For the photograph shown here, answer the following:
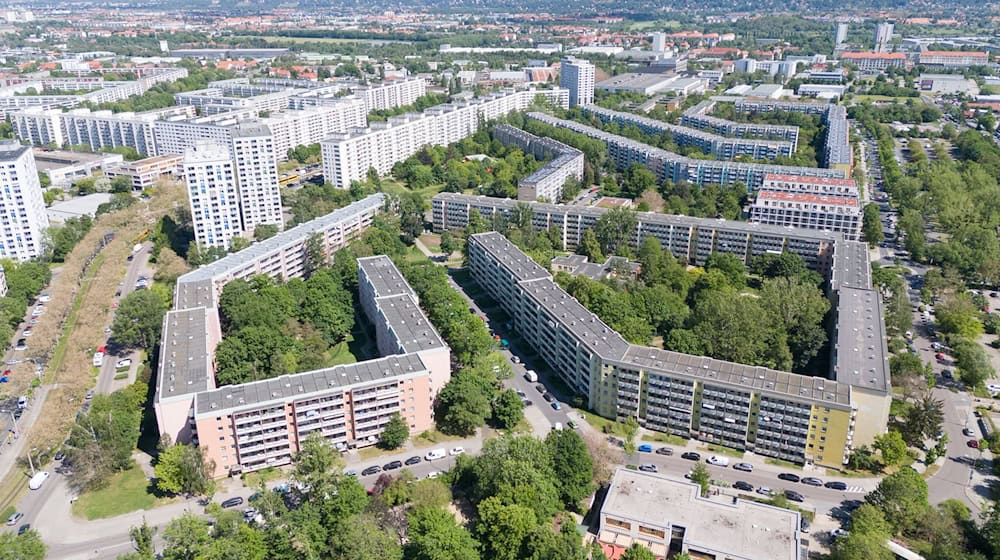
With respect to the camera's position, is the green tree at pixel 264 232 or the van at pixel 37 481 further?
the green tree at pixel 264 232

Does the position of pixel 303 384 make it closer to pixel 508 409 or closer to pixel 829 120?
pixel 508 409

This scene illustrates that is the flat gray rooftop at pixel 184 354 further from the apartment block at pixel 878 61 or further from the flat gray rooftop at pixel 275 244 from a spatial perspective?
the apartment block at pixel 878 61

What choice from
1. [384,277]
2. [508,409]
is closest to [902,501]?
[508,409]

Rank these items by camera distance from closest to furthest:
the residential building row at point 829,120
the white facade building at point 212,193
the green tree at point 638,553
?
the green tree at point 638,553
the white facade building at point 212,193
the residential building row at point 829,120

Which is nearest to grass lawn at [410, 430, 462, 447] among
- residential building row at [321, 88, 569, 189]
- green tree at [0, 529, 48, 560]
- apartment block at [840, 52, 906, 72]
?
green tree at [0, 529, 48, 560]

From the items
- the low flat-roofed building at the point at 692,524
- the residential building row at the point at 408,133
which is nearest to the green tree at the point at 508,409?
the low flat-roofed building at the point at 692,524

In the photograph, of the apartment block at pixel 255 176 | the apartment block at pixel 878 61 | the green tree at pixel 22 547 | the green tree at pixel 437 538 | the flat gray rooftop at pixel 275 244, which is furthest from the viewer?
the apartment block at pixel 878 61

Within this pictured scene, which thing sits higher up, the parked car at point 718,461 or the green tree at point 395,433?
the green tree at point 395,433
